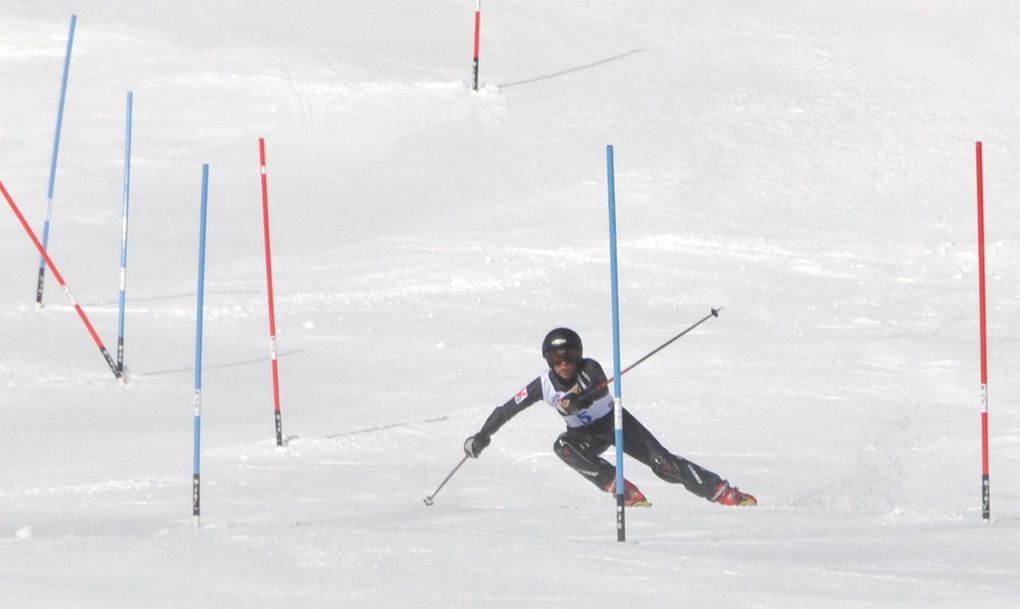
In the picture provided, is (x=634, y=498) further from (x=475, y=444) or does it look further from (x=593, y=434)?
(x=475, y=444)

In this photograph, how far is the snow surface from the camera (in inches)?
225

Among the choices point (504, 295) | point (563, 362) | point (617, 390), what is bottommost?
point (504, 295)

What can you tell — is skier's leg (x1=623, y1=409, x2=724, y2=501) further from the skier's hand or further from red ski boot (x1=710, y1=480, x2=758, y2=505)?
the skier's hand

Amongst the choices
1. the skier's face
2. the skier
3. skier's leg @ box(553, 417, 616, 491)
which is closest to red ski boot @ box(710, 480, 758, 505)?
the skier

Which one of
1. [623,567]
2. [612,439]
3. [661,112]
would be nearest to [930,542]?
[623,567]

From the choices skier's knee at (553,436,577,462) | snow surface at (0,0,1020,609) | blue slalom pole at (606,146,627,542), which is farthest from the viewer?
skier's knee at (553,436,577,462)

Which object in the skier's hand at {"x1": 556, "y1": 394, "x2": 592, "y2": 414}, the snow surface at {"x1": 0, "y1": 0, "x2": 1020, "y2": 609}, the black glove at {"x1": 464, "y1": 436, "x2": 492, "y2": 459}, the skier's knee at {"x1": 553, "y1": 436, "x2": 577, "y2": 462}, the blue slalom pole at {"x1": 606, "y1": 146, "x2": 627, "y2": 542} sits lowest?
the snow surface at {"x1": 0, "y1": 0, "x2": 1020, "y2": 609}

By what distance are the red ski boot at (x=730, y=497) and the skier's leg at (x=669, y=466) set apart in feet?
0.04

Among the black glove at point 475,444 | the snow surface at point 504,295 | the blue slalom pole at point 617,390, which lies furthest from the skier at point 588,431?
the blue slalom pole at point 617,390

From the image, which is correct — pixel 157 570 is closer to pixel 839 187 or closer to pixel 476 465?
pixel 476 465

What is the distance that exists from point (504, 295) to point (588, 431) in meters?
3.94

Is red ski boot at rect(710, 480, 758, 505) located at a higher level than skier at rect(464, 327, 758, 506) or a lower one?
lower

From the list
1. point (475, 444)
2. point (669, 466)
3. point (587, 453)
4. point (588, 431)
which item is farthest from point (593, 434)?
point (475, 444)

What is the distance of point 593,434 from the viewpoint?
8031 millimetres
